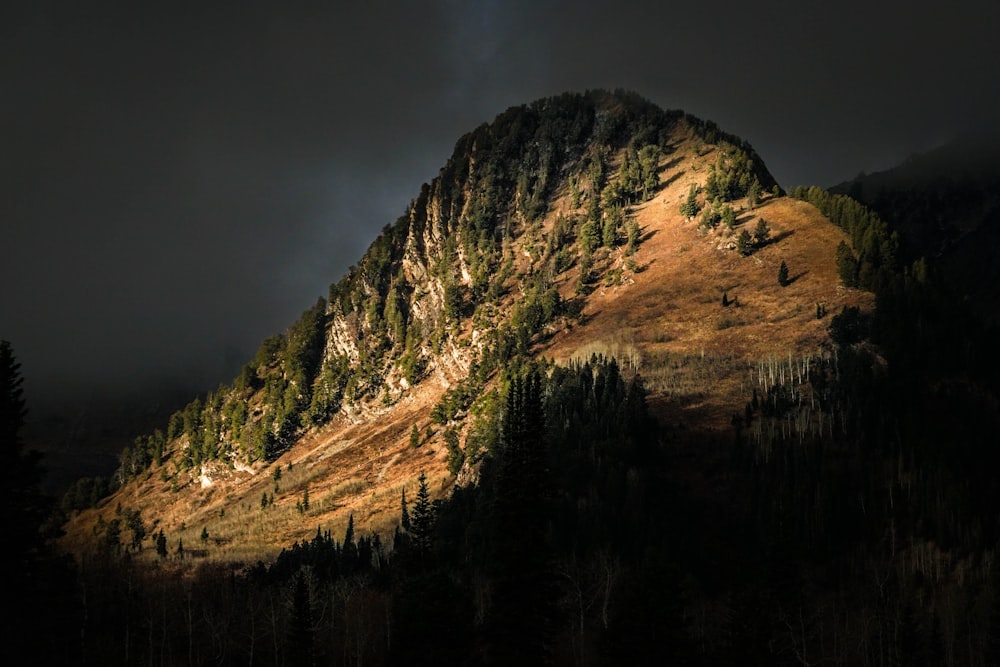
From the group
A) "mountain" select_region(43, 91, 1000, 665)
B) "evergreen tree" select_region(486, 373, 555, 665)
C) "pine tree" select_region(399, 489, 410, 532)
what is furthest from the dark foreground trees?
"pine tree" select_region(399, 489, 410, 532)

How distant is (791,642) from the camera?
3150 inches

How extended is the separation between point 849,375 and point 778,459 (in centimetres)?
2665

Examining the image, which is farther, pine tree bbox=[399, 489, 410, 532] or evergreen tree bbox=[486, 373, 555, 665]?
pine tree bbox=[399, 489, 410, 532]

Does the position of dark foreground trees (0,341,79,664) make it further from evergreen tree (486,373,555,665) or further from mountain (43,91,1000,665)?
evergreen tree (486,373,555,665)

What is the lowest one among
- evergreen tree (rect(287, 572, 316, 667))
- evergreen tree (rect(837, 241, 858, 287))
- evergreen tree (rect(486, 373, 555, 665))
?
evergreen tree (rect(287, 572, 316, 667))

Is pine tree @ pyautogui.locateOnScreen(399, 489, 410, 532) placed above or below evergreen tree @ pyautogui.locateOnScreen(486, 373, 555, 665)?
below

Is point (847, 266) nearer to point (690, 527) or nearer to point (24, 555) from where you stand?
point (690, 527)

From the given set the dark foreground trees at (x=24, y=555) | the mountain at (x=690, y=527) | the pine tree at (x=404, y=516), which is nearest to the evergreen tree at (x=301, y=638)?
the mountain at (x=690, y=527)

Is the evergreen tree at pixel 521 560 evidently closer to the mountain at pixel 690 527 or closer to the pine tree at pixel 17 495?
the mountain at pixel 690 527

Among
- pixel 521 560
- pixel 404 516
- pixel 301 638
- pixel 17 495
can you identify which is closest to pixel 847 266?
pixel 404 516

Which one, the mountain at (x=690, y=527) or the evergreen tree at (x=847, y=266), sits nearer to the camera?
the mountain at (x=690, y=527)

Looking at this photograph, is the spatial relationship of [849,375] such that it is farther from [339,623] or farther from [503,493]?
[503,493]

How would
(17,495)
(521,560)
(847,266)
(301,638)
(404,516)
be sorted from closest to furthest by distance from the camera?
(17,495), (521,560), (301,638), (404,516), (847,266)

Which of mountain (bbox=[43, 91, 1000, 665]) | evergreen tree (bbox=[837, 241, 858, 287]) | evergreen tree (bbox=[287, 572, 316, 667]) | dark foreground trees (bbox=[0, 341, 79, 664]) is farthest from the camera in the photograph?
evergreen tree (bbox=[837, 241, 858, 287])
